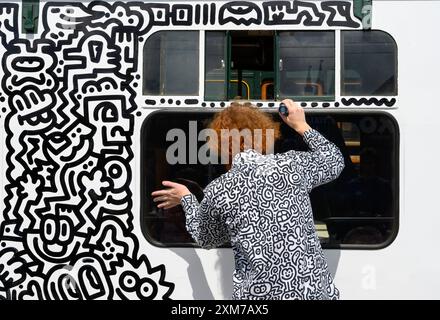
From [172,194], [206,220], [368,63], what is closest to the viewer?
[206,220]

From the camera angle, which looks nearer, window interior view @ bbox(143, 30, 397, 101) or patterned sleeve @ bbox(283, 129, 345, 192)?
patterned sleeve @ bbox(283, 129, 345, 192)

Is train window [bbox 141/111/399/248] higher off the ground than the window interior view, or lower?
lower

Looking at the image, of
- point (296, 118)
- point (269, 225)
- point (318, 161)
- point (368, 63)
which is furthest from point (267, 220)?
point (368, 63)

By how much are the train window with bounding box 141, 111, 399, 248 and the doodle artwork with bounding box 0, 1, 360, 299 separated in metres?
0.13

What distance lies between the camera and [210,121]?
3533 millimetres

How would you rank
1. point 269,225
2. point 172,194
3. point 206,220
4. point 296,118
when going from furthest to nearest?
point 172,194 < point 296,118 < point 206,220 < point 269,225

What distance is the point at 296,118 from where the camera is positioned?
3207mm

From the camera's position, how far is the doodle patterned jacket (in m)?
2.87

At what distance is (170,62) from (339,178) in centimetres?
113

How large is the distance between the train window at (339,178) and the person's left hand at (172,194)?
0.42 feet

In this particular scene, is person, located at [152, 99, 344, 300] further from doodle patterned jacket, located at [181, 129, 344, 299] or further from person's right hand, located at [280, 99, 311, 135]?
person's right hand, located at [280, 99, 311, 135]

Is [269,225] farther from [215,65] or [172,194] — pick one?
[215,65]

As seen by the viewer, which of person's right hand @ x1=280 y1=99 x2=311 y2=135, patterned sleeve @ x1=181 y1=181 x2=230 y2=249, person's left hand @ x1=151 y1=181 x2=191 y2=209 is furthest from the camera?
person's left hand @ x1=151 y1=181 x2=191 y2=209

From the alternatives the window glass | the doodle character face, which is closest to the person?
the window glass
